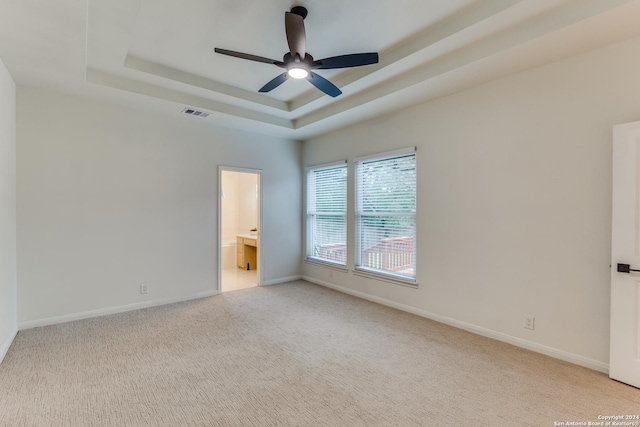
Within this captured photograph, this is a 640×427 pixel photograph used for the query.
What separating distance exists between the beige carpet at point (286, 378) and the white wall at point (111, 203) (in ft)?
1.79

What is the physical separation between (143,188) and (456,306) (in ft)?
14.2

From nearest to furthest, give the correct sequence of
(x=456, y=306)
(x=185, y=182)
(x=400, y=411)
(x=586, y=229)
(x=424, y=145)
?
(x=400, y=411), (x=586, y=229), (x=456, y=306), (x=424, y=145), (x=185, y=182)

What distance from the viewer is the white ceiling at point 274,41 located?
2262mm

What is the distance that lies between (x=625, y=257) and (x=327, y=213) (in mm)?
3840

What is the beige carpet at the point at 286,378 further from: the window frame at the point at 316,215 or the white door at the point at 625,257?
the window frame at the point at 316,215

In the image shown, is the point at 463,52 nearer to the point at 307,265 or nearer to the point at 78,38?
the point at 78,38

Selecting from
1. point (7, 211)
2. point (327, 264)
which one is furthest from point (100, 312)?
point (327, 264)

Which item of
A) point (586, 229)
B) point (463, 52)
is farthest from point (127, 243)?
point (586, 229)

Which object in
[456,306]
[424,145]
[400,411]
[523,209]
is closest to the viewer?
[400,411]

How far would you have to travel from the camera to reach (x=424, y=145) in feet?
12.7

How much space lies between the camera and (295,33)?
2.33 metres

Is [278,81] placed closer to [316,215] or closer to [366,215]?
[366,215]

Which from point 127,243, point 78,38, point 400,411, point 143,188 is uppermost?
point 78,38

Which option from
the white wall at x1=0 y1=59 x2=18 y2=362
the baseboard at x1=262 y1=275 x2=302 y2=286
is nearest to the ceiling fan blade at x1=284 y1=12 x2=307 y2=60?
the white wall at x1=0 y1=59 x2=18 y2=362
